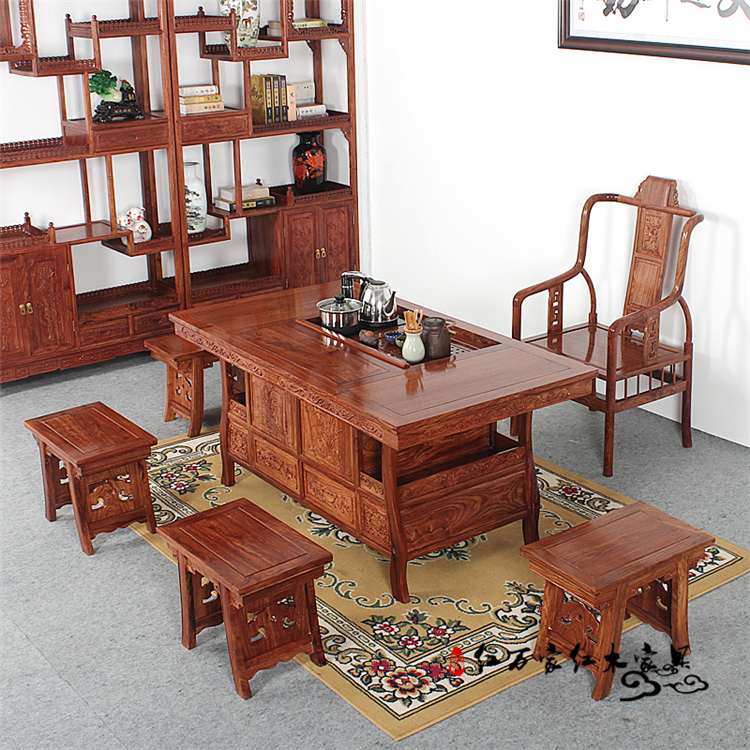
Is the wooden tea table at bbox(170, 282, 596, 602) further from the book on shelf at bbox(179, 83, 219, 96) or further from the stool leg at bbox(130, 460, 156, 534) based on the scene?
the book on shelf at bbox(179, 83, 219, 96)

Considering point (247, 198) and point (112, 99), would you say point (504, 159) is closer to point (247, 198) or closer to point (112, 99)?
point (247, 198)

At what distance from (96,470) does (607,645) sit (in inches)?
77.9

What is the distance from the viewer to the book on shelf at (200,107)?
572 cm

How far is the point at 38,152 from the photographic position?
524 cm

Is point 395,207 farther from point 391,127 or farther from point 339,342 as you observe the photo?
point 339,342

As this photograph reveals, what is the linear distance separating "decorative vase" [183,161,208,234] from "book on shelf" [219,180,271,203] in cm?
16

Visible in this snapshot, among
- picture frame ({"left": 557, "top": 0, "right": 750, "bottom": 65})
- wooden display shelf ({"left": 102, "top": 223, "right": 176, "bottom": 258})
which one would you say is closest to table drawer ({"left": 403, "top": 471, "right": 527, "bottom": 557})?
picture frame ({"left": 557, "top": 0, "right": 750, "bottom": 65})

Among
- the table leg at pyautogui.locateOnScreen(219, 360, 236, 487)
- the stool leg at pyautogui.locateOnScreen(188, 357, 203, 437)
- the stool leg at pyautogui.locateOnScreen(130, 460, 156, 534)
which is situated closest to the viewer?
the stool leg at pyautogui.locateOnScreen(130, 460, 156, 534)

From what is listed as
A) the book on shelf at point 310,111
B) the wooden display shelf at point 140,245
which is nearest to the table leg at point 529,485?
the wooden display shelf at point 140,245

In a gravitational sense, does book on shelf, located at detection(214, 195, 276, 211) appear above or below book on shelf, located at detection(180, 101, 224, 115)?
below

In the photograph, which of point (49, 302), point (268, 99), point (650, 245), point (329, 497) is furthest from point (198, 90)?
point (329, 497)

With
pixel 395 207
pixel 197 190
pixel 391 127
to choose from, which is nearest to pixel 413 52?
pixel 391 127

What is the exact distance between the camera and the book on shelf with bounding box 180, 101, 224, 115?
5.72 m

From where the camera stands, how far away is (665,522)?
321cm
